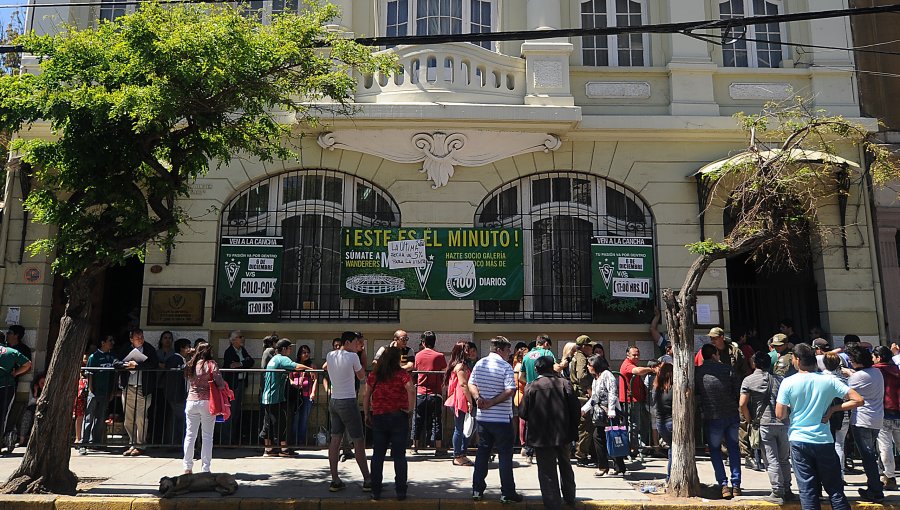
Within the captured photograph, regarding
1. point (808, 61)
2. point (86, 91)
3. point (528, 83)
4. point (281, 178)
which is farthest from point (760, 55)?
point (86, 91)

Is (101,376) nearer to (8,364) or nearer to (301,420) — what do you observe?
(8,364)

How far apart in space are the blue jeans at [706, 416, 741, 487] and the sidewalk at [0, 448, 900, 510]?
267mm

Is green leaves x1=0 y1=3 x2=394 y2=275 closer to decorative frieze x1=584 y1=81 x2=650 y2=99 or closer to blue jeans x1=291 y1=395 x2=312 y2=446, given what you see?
blue jeans x1=291 y1=395 x2=312 y2=446

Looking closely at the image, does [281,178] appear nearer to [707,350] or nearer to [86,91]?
[86,91]

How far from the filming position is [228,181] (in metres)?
12.2

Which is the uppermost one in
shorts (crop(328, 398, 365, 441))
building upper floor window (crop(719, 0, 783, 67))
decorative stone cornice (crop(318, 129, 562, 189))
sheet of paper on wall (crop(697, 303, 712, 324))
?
building upper floor window (crop(719, 0, 783, 67))

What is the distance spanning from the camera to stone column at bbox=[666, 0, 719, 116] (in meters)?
12.5

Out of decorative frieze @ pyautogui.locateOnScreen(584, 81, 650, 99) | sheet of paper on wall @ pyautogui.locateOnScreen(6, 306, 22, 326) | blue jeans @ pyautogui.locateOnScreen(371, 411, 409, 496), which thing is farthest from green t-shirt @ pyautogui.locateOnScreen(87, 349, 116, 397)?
decorative frieze @ pyautogui.locateOnScreen(584, 81, 650, 99)

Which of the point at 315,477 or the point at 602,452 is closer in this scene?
the point at 315,477

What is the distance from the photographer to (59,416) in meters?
7.31

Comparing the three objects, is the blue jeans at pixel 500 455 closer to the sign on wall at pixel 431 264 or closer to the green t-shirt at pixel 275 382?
the green t-shirt at pixel 275 382

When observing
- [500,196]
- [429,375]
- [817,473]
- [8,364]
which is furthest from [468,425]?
[8,364]

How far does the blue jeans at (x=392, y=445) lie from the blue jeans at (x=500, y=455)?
2.69 ft

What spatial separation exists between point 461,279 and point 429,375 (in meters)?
2.88
